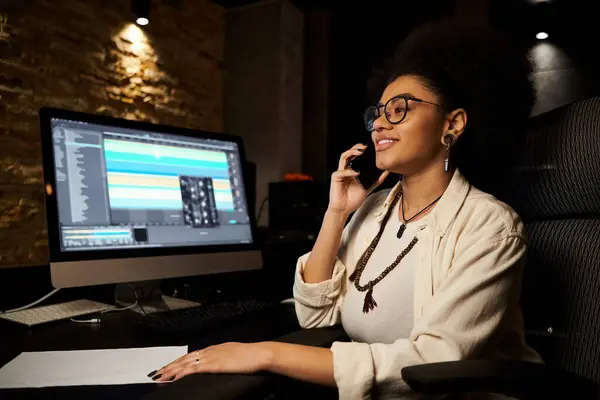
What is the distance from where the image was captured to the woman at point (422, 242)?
2.87 feet

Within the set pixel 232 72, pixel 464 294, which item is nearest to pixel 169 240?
pixel 464 294

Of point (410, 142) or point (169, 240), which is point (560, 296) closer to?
point (410, 142)

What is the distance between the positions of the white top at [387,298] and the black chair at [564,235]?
30cm

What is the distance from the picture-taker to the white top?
1.06m

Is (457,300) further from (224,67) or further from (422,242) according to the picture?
(224,67)

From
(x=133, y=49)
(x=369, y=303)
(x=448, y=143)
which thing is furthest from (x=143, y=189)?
(x=133, y=49)

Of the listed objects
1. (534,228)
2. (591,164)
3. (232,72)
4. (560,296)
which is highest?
(232,72)

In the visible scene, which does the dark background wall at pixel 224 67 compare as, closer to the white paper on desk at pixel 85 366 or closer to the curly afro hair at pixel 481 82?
the curly afro hair at pixel 481 82

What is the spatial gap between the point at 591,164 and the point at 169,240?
1.05m

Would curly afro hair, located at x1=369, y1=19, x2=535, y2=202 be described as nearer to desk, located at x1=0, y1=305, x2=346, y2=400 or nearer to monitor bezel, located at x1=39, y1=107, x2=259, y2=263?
desk, located at x1=0, y1=305, x2=346, y2=400

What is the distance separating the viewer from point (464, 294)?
90 centimetres

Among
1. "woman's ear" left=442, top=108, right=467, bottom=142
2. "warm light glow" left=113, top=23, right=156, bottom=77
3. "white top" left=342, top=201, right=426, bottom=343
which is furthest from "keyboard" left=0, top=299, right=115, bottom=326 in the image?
"warm light glow" left=113, top=23, right=156, bottom=77

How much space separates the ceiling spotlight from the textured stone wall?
0.11 m

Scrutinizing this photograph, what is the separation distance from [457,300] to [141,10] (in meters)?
3.29
